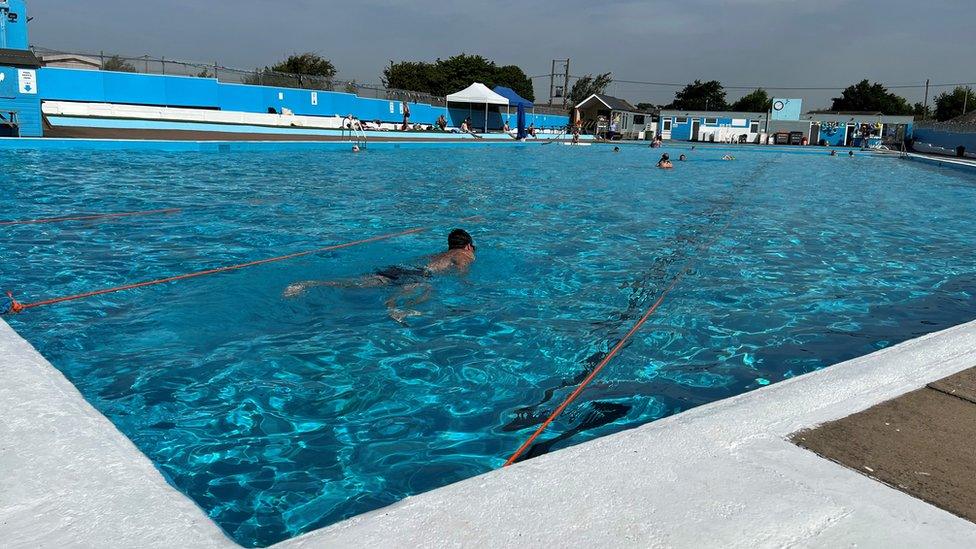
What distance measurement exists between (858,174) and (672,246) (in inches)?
654

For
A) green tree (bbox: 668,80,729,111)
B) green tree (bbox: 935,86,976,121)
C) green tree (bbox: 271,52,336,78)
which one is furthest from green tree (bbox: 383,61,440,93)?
green tree (bbox: 935,86,976,121)

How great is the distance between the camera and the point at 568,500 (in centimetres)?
191

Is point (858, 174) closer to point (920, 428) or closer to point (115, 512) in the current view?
point (920, 428)

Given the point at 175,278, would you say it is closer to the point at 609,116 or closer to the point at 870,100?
the point at 609,116

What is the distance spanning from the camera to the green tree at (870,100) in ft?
279

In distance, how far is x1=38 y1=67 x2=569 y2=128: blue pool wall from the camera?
24.2 meters

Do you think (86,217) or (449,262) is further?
(86,217)

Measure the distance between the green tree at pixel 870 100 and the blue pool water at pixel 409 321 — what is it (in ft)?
287

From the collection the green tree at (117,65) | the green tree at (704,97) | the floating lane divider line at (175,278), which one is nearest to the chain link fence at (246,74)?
the green tree at (117,65)

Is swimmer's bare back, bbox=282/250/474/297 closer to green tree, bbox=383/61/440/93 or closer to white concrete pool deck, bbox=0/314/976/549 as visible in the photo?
white concrete pool deck, bbox=0/314/976/549

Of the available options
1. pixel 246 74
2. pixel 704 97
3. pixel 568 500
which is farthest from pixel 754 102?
pixel 568 500

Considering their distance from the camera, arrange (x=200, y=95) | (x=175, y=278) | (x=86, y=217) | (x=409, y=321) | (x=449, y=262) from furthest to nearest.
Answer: (x=200, y=95) < (x=86, y=217) < (x=449, y=262) < (x=175, y=278) < (x=409, y=321)

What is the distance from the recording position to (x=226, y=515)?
2615 mm

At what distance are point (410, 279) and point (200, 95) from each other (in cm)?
2584
